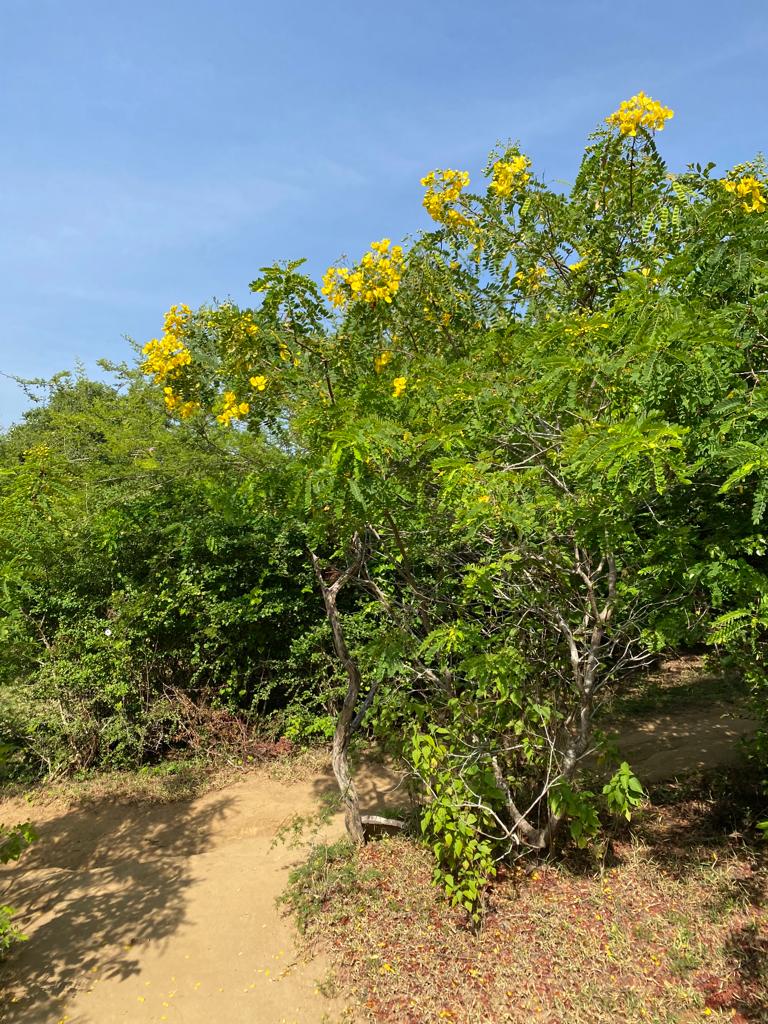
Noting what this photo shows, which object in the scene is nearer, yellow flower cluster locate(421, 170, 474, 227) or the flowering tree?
the flowering tree

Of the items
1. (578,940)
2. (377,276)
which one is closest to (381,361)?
(377,276)

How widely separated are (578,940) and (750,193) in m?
4.19

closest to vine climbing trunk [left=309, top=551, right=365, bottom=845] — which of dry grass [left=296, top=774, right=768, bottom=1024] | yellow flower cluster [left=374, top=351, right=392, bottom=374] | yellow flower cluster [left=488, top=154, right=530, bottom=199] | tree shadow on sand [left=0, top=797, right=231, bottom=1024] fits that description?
dry grass [left=296, top=774, right=768, bottom=1024]

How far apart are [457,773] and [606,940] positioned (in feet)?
3.57

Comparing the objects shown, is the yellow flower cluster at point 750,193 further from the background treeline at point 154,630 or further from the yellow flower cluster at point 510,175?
the background treeline at point 154,630

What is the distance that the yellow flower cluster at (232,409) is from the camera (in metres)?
4.04

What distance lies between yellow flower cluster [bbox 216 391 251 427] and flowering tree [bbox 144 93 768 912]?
0.01 meters

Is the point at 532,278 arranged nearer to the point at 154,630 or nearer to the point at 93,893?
the point at 154,630

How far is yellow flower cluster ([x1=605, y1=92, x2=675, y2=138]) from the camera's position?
374cm

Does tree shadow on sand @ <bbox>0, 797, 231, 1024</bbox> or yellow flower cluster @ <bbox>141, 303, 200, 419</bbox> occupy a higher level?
yellow flower cluster @ <bbox>141, 303, 200, 419</bbox>

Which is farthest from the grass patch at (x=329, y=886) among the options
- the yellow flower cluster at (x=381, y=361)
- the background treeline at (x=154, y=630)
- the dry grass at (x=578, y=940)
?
the yellow flower cluster at (x=381, y=361)

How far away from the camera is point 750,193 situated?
348 cm

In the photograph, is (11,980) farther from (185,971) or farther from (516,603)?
(516,603)

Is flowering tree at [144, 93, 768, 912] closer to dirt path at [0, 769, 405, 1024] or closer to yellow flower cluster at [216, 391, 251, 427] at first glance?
yellow flower cluster at [216, 391, 251, 427]
